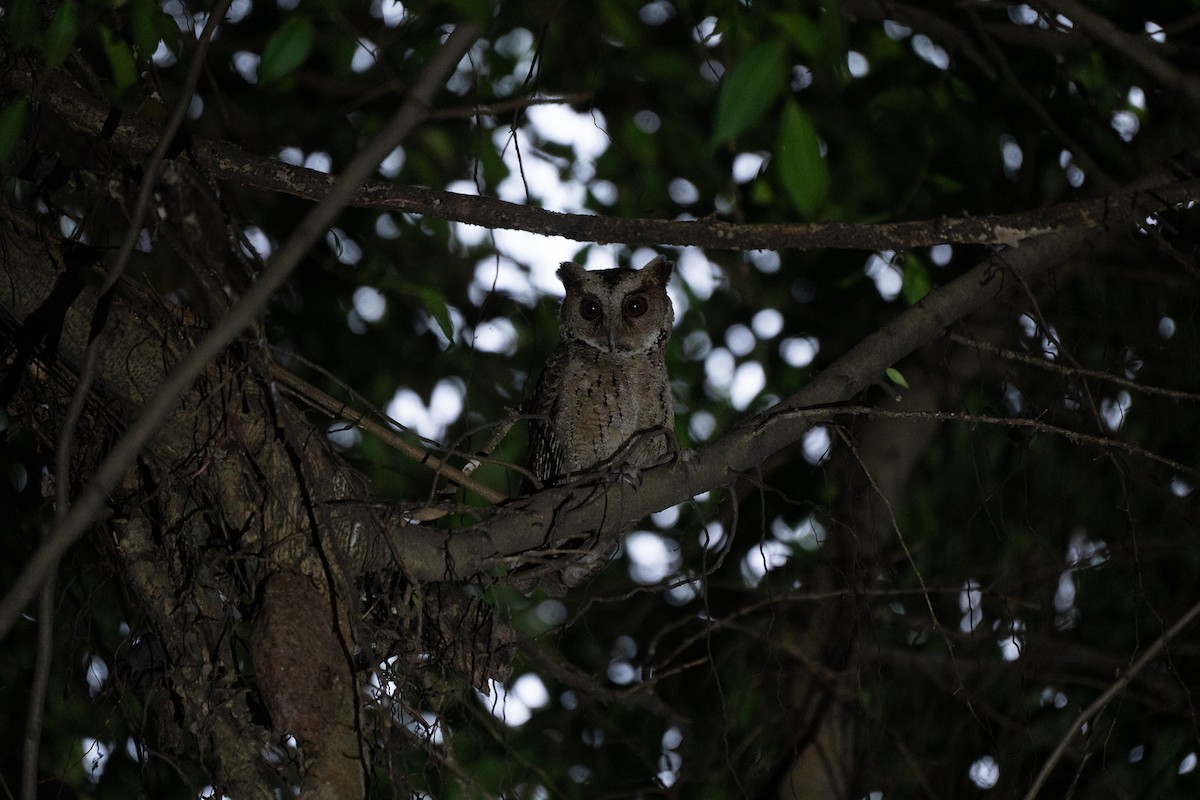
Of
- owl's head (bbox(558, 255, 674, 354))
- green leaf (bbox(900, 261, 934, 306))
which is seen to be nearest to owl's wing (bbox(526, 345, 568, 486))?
owl's head (bbox(558, 255, 674, 354))

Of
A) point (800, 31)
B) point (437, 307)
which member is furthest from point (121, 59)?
point (800, 31)

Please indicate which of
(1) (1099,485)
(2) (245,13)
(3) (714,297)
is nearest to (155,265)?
(2) (245,13)

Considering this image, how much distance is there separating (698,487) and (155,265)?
7.02 ft

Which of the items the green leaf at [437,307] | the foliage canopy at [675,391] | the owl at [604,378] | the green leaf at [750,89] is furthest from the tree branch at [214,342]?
the owl at [604,378]

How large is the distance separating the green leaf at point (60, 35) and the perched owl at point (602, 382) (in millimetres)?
1879

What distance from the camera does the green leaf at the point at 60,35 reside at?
1.38 m

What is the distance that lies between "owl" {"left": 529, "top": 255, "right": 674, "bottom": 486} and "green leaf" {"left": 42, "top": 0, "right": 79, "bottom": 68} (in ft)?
6.12

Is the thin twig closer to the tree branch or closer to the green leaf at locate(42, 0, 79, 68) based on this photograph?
the green leaf at locate(42, 0, 79, 68)

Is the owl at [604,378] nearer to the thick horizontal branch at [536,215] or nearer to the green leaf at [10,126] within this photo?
the thick horizontal branch at [536,215]

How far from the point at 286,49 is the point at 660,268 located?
221 cm

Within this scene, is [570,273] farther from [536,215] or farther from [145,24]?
[145,24]

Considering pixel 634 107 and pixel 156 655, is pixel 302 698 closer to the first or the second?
pixel 156 655

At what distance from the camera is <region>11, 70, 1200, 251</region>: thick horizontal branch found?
6.13 feet

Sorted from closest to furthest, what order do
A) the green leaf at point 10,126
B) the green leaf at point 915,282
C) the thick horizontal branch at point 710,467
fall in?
the green leaf at point 10,126, the thick horizontal branch at point 710,467, the green leaf at point 915,282
